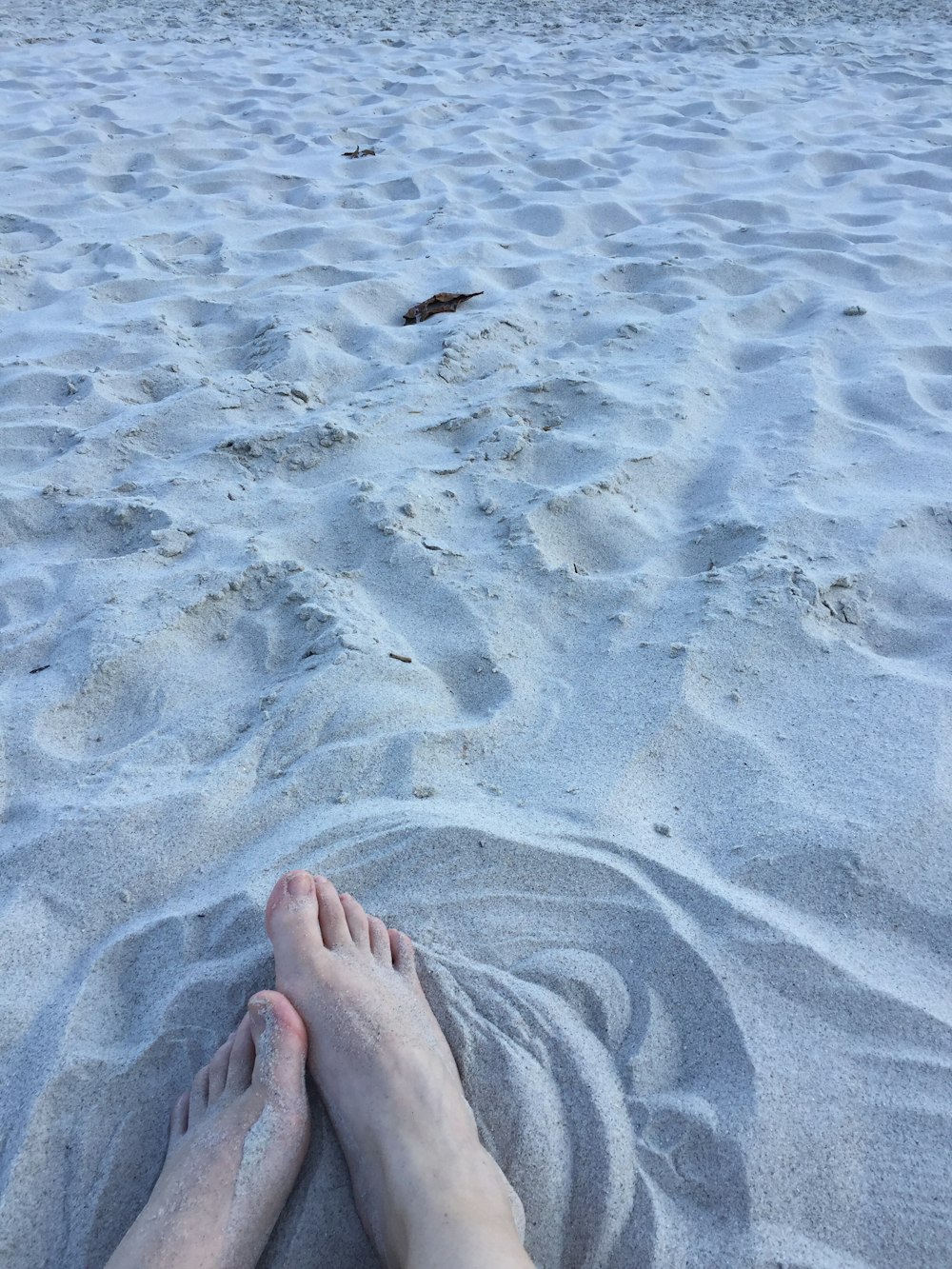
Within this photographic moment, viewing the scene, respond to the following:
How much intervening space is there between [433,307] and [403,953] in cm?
218

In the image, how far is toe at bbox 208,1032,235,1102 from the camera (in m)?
1.13

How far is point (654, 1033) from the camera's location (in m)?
1.16

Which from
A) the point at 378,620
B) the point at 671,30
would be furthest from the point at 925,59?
the point at 378,620

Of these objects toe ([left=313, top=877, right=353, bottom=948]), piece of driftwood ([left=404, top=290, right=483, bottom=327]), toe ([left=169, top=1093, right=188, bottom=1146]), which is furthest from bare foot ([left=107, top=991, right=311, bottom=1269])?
piece of driftwood ([left=404, top=290, right=483, bottom=327])

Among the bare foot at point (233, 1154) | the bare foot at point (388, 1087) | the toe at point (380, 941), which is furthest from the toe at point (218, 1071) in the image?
the toe at point (380, 941)

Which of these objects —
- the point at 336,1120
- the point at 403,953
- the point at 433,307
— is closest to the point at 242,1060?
the point at 336,1120

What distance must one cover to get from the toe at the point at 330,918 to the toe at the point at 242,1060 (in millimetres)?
149

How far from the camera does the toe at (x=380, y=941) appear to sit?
1274 millimetres

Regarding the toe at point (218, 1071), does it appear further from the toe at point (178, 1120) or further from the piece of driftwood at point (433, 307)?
the piece of driftwood at point (433, 307)

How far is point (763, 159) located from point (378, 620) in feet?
11.4

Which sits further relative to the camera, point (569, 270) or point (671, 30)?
point (671, 30)

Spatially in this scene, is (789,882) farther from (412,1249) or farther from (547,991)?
(412,1249)

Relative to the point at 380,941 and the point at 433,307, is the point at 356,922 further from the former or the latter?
the point at 433,307

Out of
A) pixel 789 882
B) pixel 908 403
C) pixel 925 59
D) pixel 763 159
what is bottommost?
pixel 789 882
